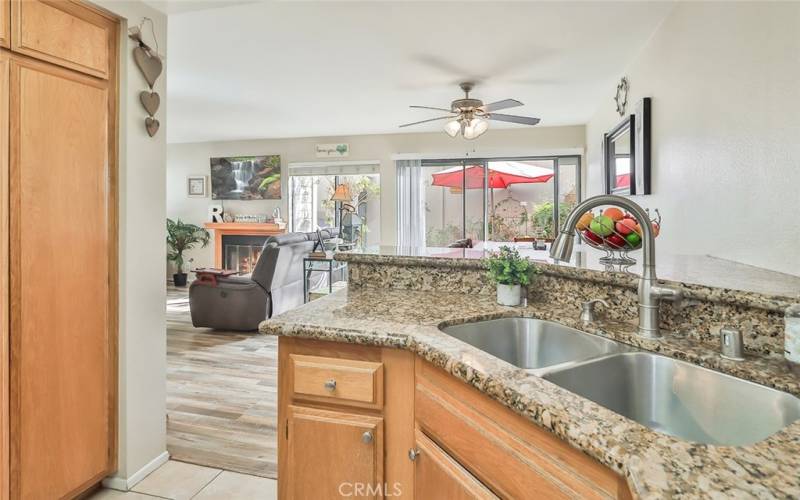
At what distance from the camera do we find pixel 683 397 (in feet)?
3.10

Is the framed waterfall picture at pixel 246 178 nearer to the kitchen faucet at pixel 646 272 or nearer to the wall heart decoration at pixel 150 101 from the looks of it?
the wall heart decoration at pixel 150 101

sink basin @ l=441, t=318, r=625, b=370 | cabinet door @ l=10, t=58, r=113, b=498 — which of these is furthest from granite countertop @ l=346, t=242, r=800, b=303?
cabinet door @ l=10, t=58, r=113, b=498

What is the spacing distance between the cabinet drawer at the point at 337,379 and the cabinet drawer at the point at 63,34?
145 cm

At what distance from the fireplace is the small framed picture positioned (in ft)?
2.82

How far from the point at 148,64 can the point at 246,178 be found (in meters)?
5.05

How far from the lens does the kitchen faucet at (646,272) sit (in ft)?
3.51

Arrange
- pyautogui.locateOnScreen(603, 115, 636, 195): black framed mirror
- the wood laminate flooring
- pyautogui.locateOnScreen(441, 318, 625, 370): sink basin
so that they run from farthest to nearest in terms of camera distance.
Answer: pyautogui.locateOnScreen(603, 115, 636, 195): black framed mirror, the wood laminate flooring, pyautogui.locateOnScreen(441, 318, 625, 370): sink basin

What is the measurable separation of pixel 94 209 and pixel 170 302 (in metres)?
4.38

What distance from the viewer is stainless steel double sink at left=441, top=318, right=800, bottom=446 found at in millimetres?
813

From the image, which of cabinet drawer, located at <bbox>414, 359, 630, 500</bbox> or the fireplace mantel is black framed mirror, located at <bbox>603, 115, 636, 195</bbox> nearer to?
cabinet drawer, located at <bbox>414, 359, 630, 500</bbox>

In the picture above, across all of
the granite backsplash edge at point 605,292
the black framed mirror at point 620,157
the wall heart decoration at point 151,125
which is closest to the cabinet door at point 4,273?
the wall heart decoration at point 151,125

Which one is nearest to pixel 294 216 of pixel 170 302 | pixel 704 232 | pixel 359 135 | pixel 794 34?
pixel 359 135

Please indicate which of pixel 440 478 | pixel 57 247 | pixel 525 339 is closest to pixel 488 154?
pixel 525 339

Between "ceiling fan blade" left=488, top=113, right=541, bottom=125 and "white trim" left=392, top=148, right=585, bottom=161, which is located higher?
"white trim" left=392, top=148, right=585, bottom=161
